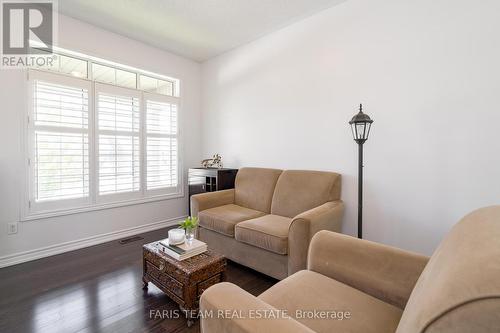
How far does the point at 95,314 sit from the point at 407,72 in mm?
3260

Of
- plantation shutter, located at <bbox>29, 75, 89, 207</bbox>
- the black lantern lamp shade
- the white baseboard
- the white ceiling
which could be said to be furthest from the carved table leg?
the white ceiling

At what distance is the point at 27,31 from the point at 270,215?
11.0 feet

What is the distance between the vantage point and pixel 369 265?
125cm

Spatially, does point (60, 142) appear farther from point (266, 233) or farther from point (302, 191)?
point (302, 191)

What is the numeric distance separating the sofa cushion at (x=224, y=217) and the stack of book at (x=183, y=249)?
1.85 feet

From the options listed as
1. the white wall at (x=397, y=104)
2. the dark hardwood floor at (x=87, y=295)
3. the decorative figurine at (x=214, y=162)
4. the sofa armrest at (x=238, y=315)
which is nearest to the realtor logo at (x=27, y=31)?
the dark hardwood floor at (x=87, y=295)

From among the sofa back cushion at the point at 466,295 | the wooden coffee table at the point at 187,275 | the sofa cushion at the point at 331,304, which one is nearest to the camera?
the sofa back cushion at the point at 466,295

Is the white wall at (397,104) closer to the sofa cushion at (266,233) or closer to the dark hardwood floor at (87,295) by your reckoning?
the sofa cushion at (266,233)

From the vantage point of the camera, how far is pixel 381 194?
232 cm

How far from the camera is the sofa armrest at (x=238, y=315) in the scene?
2.54ft

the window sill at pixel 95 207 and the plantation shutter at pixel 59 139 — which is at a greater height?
the plantation shutter at pixel 59 139

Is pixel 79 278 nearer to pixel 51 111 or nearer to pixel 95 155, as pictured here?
pixel 95 155

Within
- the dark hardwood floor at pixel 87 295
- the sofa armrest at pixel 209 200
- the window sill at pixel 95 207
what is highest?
the sofa armrest at pixel 209 200

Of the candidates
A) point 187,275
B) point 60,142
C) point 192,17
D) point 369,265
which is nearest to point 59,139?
point 60,142
